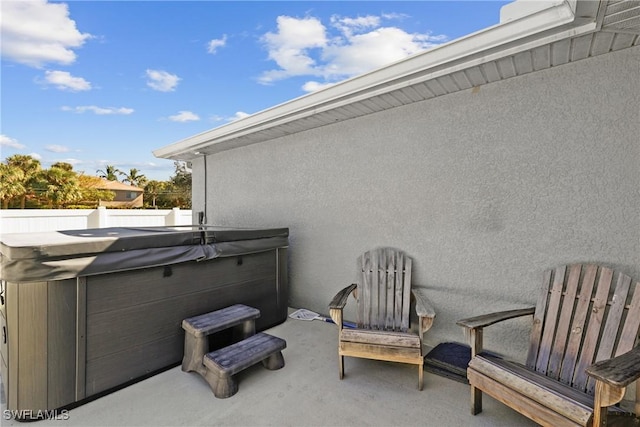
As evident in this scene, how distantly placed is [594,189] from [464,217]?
1.06 m

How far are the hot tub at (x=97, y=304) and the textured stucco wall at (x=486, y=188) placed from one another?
1668 millimetres

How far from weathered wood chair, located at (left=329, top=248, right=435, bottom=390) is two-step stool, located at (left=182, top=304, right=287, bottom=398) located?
27.6 inches

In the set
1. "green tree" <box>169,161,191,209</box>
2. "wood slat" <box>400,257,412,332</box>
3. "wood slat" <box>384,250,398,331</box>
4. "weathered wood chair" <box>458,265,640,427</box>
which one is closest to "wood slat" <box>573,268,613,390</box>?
"weathered wood chair" <box>458,265,640,427</box>

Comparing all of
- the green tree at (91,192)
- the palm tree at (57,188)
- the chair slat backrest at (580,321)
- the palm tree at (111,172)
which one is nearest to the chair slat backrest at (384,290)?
the chair slat backrest at (580,321)

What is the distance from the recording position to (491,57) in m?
2.44

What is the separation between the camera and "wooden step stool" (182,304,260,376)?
2.69 meters

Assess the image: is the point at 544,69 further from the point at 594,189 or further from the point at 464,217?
the point at 464,217

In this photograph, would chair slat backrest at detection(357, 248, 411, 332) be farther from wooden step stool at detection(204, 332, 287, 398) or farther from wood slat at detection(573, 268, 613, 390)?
wood slat at detection(573, 268, 613, 390)

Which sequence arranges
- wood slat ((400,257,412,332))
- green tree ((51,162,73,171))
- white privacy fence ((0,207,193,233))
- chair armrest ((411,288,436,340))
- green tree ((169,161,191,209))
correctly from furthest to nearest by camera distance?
1. green tree ((169,161,191,209))
2. green tree ((51,162,73,171))
3. white privacy fence ((0,207,193,233))
4. wood slat ((400,257,412,332))
5. chair armrest ((411,288,436,340))

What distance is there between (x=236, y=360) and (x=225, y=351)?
0.67ft

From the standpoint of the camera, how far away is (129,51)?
9.11 m

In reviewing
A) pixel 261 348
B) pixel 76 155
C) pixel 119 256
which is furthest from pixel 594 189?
pixel 76 155

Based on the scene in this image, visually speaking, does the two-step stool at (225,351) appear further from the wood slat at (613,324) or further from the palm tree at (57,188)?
the palm tree at (57,188)

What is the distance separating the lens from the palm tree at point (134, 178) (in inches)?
1367
